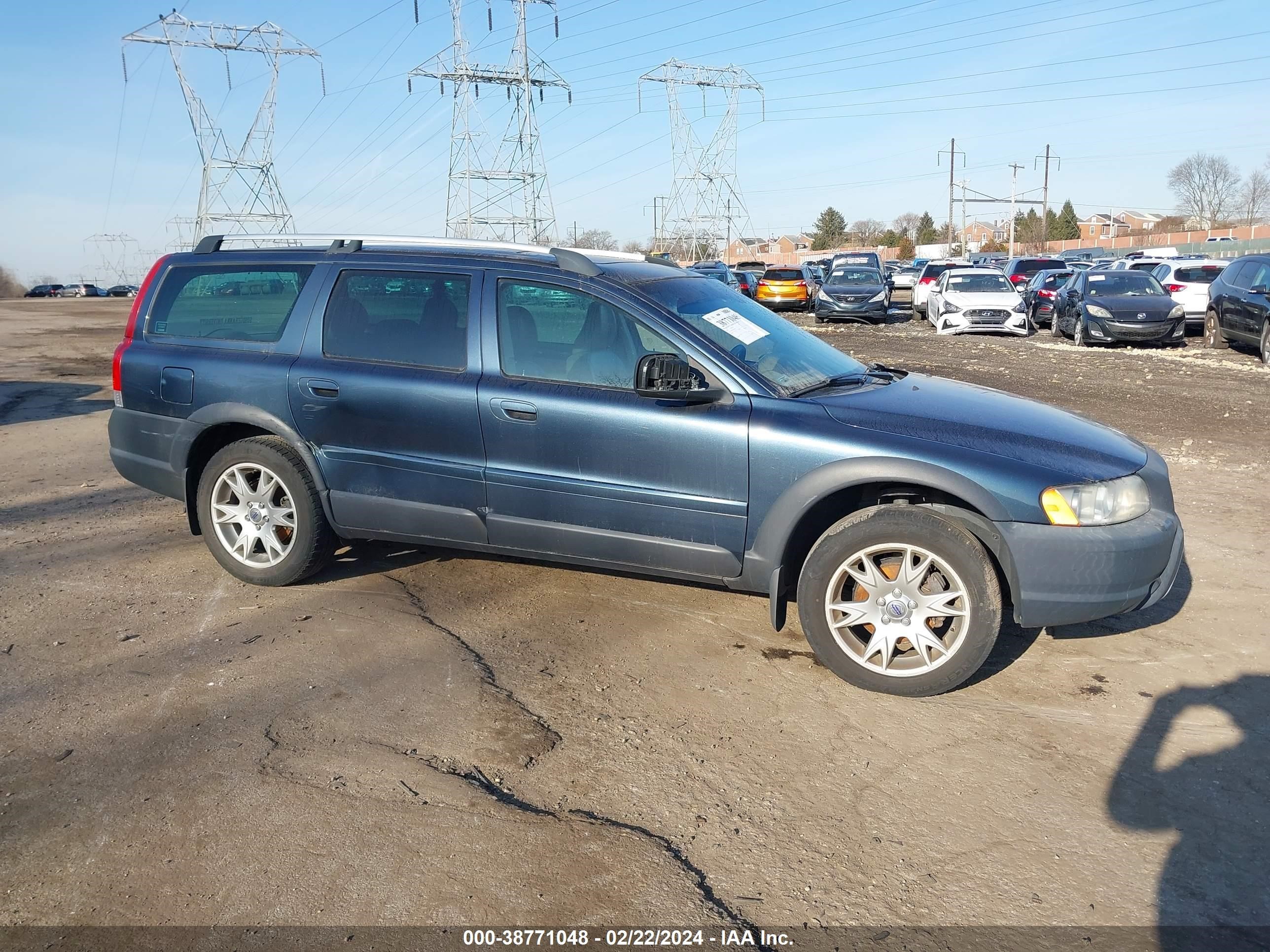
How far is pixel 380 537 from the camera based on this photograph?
4.96m

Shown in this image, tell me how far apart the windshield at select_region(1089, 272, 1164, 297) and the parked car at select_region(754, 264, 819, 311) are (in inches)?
472

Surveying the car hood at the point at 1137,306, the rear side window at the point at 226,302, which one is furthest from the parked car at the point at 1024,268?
the rear side window at the point at 226,302

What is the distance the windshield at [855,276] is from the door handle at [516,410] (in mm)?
21441

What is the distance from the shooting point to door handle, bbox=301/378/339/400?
15.9ft

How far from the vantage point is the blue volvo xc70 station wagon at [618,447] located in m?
3.84

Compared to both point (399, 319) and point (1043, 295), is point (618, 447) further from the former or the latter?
point (1043, 295)

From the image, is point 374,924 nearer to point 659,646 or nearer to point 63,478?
point 659,646

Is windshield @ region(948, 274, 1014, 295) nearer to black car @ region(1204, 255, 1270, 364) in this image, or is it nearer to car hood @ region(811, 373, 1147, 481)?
black car @ region(1204, 255, 1270, 364)

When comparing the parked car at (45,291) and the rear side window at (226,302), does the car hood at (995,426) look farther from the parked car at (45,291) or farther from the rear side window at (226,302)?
the parked car at (45,291)

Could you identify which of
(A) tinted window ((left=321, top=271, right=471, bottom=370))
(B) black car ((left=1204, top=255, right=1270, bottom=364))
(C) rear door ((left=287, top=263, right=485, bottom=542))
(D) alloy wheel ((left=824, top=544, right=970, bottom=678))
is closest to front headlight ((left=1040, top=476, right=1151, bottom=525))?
(D) alloy wheel ((left=824, top=544, right=970, bottom=678))

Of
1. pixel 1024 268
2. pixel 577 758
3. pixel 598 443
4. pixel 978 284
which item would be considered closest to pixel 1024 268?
pixel 1024 268

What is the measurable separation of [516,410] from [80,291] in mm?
90093

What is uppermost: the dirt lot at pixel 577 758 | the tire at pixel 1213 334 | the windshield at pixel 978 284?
the windshield at pixel 978 284

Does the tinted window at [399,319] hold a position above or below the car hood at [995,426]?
above
